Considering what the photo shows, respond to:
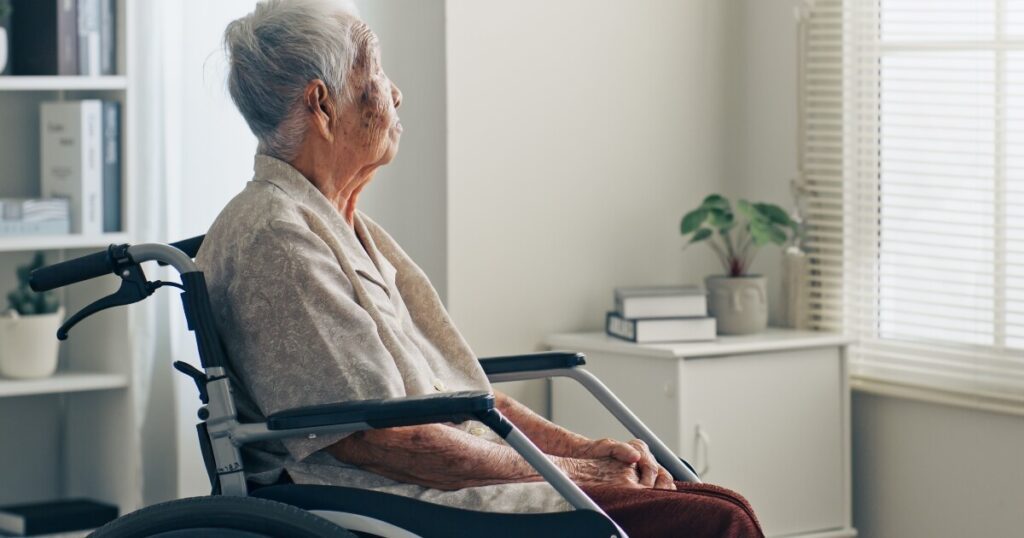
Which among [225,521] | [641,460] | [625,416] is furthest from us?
[625,416]

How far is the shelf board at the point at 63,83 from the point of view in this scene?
2.88 metres

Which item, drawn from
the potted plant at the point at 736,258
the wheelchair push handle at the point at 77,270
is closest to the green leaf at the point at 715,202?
the potted plant at the point at 736,258

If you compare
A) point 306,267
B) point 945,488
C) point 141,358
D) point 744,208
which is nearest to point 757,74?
point 744,208

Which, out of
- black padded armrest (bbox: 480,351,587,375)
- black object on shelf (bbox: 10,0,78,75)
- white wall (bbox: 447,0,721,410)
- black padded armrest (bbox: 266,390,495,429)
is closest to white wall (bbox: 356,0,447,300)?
white wall (bbox: 447,0,721,410)

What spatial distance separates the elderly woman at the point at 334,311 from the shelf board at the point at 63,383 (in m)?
1.19

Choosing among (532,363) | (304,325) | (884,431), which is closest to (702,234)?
(884,431)

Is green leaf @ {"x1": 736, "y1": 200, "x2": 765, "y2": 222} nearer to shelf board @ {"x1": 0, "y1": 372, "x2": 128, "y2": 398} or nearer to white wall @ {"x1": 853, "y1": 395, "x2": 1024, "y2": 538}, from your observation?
white wall @ {"x1": 853, "y1": 395, "x2": 1024, "y2": 538}

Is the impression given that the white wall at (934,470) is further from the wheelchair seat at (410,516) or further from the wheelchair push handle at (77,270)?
the wheelchair push handle at (77,270)

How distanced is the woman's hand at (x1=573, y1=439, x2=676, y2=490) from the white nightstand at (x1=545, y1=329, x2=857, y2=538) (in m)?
0.93

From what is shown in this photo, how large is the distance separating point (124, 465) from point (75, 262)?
1340 millimetres

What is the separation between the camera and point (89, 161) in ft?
9.68

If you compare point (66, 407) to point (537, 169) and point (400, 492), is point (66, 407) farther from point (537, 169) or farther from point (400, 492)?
point (400, 492)

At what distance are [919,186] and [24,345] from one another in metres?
1.95

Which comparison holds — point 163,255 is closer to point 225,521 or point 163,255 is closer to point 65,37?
point 225,521
